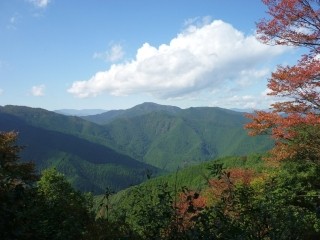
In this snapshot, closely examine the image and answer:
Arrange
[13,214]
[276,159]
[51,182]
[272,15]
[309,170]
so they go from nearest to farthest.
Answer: [13,214] < [272,15] < [276,159] < [309,170] < [51,182]

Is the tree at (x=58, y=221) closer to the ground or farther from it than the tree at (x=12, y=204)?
closer to the ground

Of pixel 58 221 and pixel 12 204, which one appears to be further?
pixel 58 221

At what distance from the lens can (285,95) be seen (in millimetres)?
17266

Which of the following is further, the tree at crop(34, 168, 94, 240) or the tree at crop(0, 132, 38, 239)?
the tree at crop(34, 168, 94, 240)

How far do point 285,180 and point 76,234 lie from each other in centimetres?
1999

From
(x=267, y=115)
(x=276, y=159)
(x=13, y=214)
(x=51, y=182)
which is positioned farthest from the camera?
(x=51, y=182)

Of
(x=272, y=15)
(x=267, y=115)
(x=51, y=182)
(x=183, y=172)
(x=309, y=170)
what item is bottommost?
(x=183, y=172)

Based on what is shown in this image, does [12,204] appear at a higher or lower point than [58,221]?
higher

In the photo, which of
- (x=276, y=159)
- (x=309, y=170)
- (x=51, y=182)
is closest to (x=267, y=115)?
(x=276, y=159)

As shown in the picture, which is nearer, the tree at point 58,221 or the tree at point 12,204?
the tree at point 12,204

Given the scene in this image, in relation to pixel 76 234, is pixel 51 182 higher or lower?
lower

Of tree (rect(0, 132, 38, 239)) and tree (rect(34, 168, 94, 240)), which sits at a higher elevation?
tree (rect(0, 132, 38, 239))

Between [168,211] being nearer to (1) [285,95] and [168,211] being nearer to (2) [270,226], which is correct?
(2) [270,226]

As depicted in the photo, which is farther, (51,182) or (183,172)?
(183,172)
